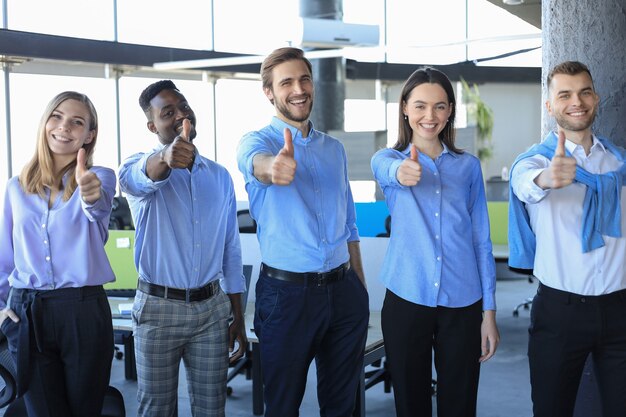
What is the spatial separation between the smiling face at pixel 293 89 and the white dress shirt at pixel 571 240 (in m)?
0.73

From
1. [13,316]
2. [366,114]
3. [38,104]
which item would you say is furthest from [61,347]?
[366,114]

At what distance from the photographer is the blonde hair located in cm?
254

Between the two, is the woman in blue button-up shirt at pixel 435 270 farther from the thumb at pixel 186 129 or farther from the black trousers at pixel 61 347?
the black trousers at pixel 61 347

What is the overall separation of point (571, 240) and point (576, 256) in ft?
0.18

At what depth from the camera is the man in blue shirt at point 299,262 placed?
253cm

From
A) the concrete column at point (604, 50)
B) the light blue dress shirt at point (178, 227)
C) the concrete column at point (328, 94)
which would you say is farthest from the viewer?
the concrete column at point (328, 94)

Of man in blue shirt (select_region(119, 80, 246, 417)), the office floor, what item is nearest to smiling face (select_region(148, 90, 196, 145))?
man in blue shirt (select_region(119, 80, 246, 417))

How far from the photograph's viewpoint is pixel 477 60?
15.4 m

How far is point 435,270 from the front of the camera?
8.34 feet

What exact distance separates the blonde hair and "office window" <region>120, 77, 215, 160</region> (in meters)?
9.09

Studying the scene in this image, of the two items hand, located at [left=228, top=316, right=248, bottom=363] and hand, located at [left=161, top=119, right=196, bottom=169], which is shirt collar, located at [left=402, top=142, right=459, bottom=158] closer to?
hand, located at [left=161, top=119, right=196, bottom=169]

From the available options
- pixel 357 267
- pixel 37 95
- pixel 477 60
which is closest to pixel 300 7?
pixel 37 95

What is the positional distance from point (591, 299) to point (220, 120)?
11108mm

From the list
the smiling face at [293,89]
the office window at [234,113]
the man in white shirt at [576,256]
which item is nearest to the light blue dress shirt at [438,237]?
the man in white shirt at [576,256]
